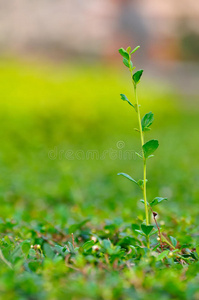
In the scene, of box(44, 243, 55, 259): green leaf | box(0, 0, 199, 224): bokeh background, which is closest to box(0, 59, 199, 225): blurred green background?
box(0, 0, 199, 224): bokeh background

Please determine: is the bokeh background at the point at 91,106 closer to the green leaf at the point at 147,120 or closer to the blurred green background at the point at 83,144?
the blurred green background at the point at 83,144

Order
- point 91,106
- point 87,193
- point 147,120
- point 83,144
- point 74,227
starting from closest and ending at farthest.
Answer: point 147,120 < point 74,227 < point 87,193 < point 83,144 < point 91,106

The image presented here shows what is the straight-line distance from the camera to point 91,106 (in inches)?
287

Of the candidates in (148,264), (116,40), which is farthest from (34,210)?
(116,40)

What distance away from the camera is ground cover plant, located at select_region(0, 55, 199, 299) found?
1209mm

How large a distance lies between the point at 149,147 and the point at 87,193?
2.06 m

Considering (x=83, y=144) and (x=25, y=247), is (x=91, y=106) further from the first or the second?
(x=25, y=247)

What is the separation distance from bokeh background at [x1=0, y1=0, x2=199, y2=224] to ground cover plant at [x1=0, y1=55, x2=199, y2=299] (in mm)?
20

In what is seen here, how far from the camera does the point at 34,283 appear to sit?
3.72ft

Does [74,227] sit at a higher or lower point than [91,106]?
lower

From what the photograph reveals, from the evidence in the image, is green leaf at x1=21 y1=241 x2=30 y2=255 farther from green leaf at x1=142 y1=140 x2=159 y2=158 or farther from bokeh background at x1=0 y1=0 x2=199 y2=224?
bokeh background at x1=0 y1=0 x2=199 y2=224


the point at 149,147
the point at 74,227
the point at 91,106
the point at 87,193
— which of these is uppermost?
the point at 149,147

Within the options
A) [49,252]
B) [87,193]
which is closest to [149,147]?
[49,252]

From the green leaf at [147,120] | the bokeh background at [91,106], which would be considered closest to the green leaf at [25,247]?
the green leaf at [147,120]
